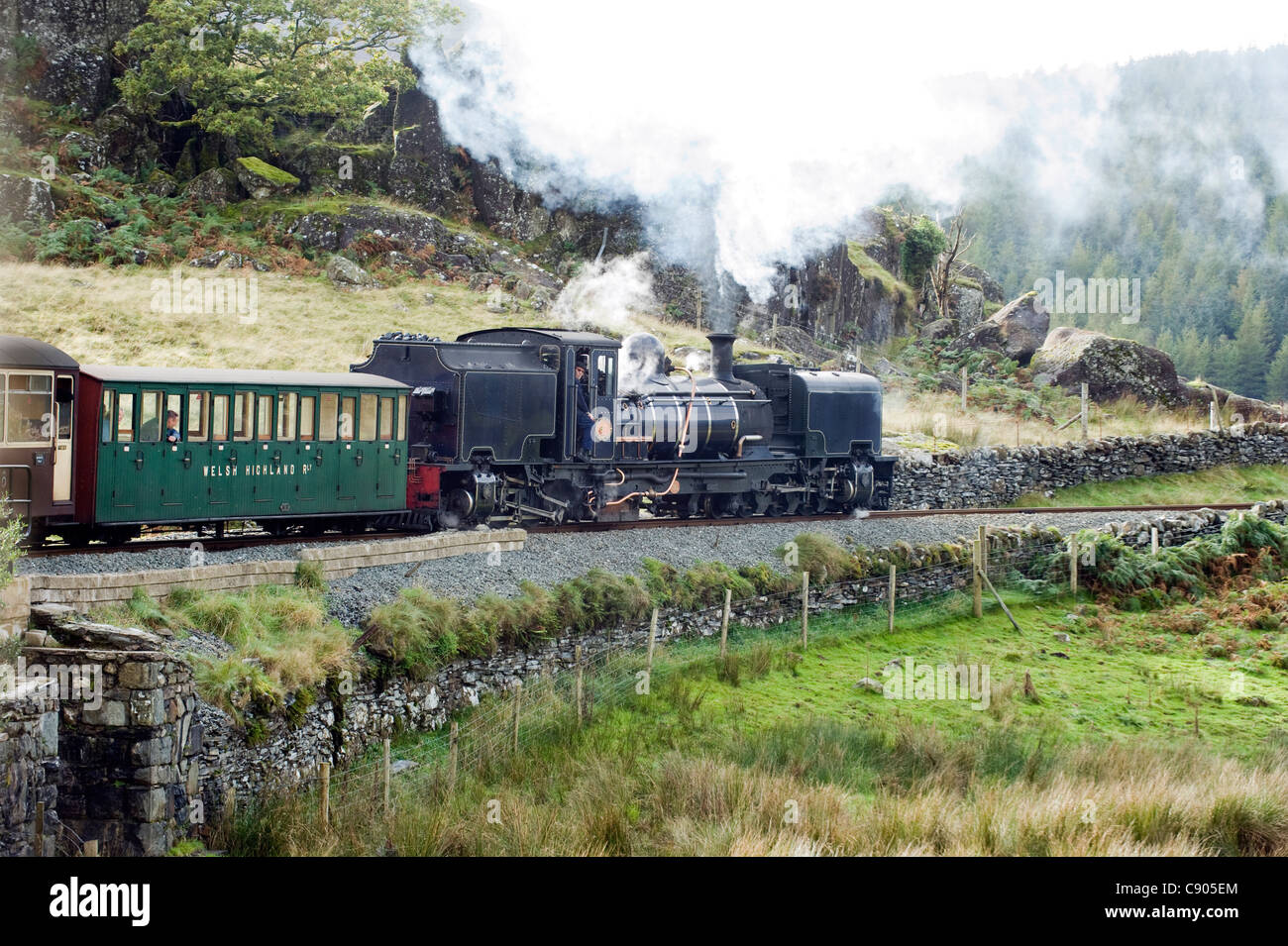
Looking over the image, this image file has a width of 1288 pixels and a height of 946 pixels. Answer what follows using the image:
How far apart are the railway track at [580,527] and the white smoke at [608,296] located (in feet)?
45.2

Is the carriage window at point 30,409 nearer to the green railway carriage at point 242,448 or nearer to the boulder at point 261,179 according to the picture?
the green railway carriage at point 242,448

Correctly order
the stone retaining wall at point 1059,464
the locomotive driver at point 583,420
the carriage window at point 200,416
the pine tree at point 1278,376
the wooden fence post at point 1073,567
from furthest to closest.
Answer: the pine tree at point 1278,376, the stone retaining wall at point 1059,464, the wooden fence post at point 1073,567, the locomotive driver at point 583,420, the carriage window at point 200,416

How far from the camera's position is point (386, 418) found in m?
18.7

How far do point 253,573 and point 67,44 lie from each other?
122ft

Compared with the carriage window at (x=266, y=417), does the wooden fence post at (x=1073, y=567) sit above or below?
below

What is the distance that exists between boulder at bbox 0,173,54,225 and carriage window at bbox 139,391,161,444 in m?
23.5

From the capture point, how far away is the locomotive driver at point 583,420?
68.4 ft

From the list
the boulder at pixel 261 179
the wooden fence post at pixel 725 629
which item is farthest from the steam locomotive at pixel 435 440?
the boulder at pixel 261 179

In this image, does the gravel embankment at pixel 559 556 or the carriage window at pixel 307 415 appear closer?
the gravel embankment at pixel 559 556

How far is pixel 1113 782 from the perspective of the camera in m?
11.9

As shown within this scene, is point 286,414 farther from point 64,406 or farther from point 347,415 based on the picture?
point 64,406

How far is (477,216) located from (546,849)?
3558 cm
